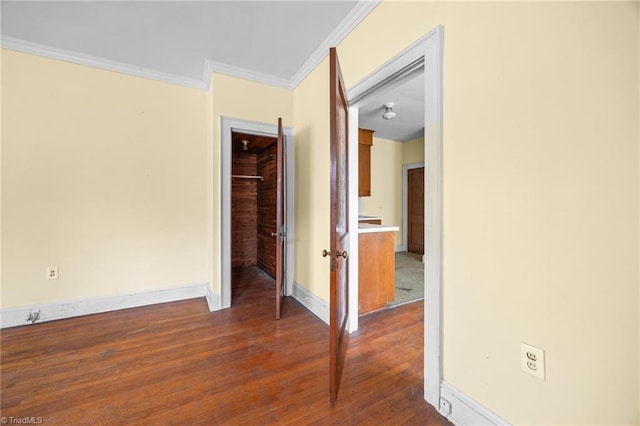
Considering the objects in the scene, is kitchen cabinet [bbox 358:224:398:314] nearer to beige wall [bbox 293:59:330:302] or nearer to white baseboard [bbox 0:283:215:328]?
beige wall [bbox 293:59:330:302]

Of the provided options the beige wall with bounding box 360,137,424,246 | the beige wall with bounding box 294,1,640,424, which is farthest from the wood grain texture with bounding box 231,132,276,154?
the beige wall with bounding box 294,1,640,424

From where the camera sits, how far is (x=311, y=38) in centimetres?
231

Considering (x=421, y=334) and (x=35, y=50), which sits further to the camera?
(x=35, y=50)

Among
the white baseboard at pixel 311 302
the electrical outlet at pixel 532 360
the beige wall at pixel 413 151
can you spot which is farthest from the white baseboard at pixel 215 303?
the beige wall at pixel 413 151

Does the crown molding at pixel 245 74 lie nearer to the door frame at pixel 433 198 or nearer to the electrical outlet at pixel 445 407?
the door frame at pixel 433 198

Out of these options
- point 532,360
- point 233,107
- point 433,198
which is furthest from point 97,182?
point 532,360

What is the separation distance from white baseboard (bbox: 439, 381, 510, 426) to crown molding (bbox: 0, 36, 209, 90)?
142 inches

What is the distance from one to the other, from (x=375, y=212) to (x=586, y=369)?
16.1 feet

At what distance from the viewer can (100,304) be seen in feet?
8.81

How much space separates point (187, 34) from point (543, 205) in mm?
2892

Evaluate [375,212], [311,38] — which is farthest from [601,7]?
[375,212]

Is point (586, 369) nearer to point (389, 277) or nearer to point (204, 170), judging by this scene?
point (389, 277)

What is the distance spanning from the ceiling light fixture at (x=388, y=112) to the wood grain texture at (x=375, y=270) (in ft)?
6.67

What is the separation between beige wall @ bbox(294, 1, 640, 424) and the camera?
2.83 feet
